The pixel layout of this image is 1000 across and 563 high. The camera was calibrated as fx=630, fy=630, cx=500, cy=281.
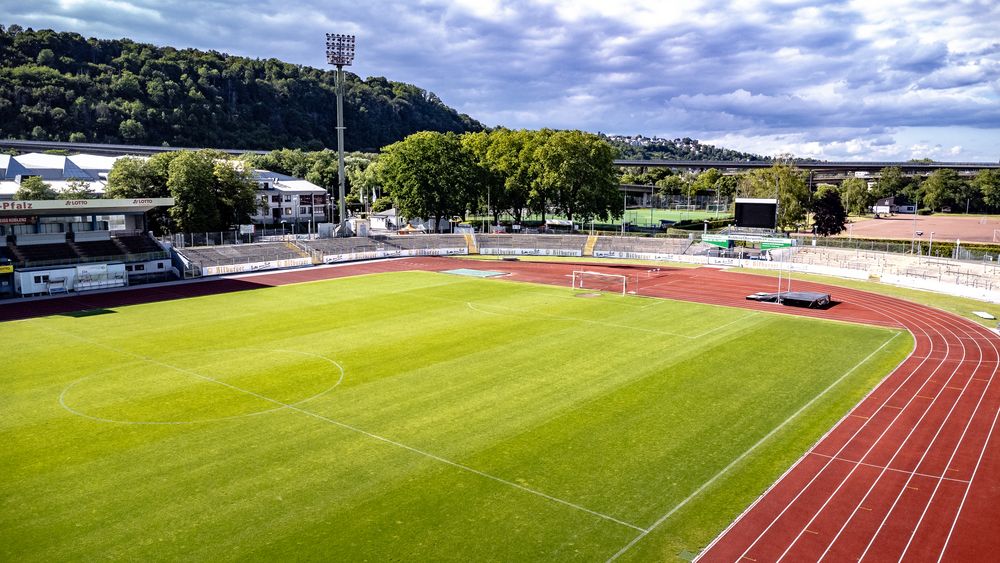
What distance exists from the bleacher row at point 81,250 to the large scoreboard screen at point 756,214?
5420 cm

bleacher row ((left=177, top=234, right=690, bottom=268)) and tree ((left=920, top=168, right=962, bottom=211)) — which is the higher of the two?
tree ((left=920, top=168, right=962, bottom=211))

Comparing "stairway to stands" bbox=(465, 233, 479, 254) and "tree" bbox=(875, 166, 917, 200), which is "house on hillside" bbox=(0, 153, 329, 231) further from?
"tree" bbox=(875, 166, 917, 200)

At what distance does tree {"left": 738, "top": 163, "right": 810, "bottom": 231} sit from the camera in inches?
3221

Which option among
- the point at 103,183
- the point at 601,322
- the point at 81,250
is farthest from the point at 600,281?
the point at 103,183

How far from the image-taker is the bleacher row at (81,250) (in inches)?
1911

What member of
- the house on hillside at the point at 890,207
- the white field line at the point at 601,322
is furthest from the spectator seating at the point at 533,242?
the house on hillside at the point at 890,207

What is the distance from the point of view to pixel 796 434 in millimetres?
20906

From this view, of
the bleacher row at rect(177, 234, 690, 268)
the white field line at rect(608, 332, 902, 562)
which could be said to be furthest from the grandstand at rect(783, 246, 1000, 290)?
the white field line at rect(608, 332, 902, 562)

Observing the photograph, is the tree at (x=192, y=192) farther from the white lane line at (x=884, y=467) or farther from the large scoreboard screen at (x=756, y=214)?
the white lane line at (x=884, y=467)

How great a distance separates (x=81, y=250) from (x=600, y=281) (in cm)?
4349

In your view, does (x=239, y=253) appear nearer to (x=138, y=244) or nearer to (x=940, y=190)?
(x=138, y=244)

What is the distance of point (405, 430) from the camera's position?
2086cm

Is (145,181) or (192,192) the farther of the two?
(145,181)

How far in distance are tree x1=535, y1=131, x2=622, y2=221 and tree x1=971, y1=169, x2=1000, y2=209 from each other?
322ft
